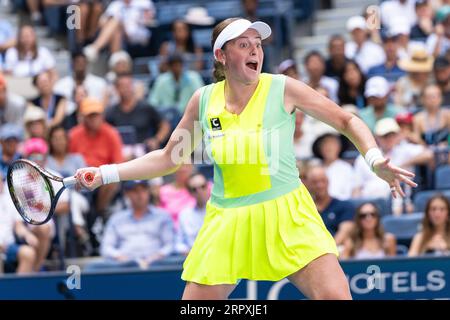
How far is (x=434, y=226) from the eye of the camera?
29.3 feet

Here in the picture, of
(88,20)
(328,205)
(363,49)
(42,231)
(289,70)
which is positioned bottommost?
(42,231)

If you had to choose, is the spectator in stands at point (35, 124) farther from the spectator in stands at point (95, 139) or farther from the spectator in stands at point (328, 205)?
the spectator in stands at point (328, 205)

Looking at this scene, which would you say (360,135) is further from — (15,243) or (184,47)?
(184,47)

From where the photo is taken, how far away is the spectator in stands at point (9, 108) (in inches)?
446

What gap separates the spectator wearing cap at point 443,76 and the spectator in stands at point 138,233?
2.84m

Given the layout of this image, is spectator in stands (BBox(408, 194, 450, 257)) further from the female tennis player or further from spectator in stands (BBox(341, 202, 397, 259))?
the female tennis player

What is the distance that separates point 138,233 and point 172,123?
1.93m

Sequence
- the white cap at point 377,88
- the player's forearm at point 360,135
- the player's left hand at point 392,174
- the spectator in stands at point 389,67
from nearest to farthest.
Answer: the player's left hand at point 392,174 → the player's forearm at point 360,135 → the white cap at point 377,88 → the spectator in stands at point 389,67

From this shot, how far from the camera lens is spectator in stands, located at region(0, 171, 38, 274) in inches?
374

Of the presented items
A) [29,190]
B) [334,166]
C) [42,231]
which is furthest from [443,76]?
[29,190]

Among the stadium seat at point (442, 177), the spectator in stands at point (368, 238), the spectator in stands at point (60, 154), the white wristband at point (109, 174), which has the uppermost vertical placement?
the spectator in stands at point (60, 154)

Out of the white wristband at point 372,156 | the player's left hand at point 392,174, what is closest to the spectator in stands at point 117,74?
the white wristband at point 372,156

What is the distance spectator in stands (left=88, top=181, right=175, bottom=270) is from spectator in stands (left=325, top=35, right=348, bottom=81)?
2516 millimetres

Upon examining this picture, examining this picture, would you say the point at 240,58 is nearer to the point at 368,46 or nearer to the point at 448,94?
the point at 448,94
